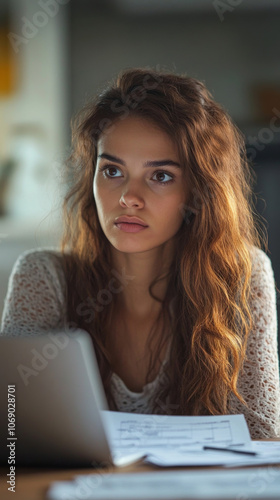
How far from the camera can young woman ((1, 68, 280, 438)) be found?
4.83ft

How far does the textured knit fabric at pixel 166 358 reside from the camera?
4.73 ft

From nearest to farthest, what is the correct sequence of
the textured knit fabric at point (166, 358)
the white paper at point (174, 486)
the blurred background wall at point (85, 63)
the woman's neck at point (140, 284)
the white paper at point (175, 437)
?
the white paper at point (174, 486) → the white paper at point (175, 437) → the textured knit fabric at point (166, 358) → the woman's neck at point (140, 284) → the blurred background wall at point (85, 63)

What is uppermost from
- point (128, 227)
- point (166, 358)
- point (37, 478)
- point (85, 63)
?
point (85, 63)

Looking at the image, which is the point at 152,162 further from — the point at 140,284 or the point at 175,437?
the point at 175,437

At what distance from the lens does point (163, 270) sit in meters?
1.67

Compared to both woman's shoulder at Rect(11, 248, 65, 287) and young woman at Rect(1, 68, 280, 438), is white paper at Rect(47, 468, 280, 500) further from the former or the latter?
woman's shoulder at Rect(11, 248, 65, 287)

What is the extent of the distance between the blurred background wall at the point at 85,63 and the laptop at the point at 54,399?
2.08 m

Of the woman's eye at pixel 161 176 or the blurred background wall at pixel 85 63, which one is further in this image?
the blurred background wall at pixel 85 63

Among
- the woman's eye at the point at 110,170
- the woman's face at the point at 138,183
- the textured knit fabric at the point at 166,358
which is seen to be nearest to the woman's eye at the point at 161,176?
the woman's face at the point at 138,183

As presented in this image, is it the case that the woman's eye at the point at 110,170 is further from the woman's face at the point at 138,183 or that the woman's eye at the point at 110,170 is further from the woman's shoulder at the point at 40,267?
the woman's shoulder at the point at 40,267

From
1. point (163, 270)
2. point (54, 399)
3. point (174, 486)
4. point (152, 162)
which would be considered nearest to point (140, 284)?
point (163, 270)

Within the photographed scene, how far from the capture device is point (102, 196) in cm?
155

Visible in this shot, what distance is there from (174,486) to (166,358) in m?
0.80

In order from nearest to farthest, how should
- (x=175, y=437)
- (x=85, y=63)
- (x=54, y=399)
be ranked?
(x=54, y=399), (x=175, y=437), (x=85, y=63)
